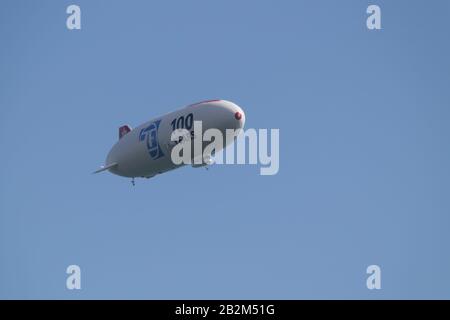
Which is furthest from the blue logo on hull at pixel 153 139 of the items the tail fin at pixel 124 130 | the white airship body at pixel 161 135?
the tail fin at pixel 124 130

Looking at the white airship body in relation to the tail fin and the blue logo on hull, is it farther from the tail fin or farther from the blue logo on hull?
the tail fin

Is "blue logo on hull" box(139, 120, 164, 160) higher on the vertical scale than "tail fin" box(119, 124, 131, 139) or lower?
lower

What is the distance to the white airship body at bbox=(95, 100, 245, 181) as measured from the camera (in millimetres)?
85375

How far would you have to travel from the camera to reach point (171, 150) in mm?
86625

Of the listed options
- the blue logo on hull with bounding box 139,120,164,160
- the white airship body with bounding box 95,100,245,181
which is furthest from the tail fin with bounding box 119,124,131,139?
the blue logo on hull with bounding box 139,120,164,160

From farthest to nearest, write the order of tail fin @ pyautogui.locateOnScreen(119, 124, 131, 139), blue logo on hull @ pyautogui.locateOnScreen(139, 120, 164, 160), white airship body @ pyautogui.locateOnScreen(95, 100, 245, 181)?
tail fin @ pyautogui.locateOnScreen(119, 124, 131, 139), blue logo on hull @ pyautogui.locateOnScreen(139, 120, 164, 160), white airship body @ pyautogui.locateOnScreen(95, 100, 245, 181)

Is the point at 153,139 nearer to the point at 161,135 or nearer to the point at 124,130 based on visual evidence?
the point at 161,135

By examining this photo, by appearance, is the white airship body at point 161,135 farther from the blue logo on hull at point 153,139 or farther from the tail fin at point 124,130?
the tail fin at point 124,130

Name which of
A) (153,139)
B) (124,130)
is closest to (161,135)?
(153,139)

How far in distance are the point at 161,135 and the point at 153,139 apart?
5.17ft
